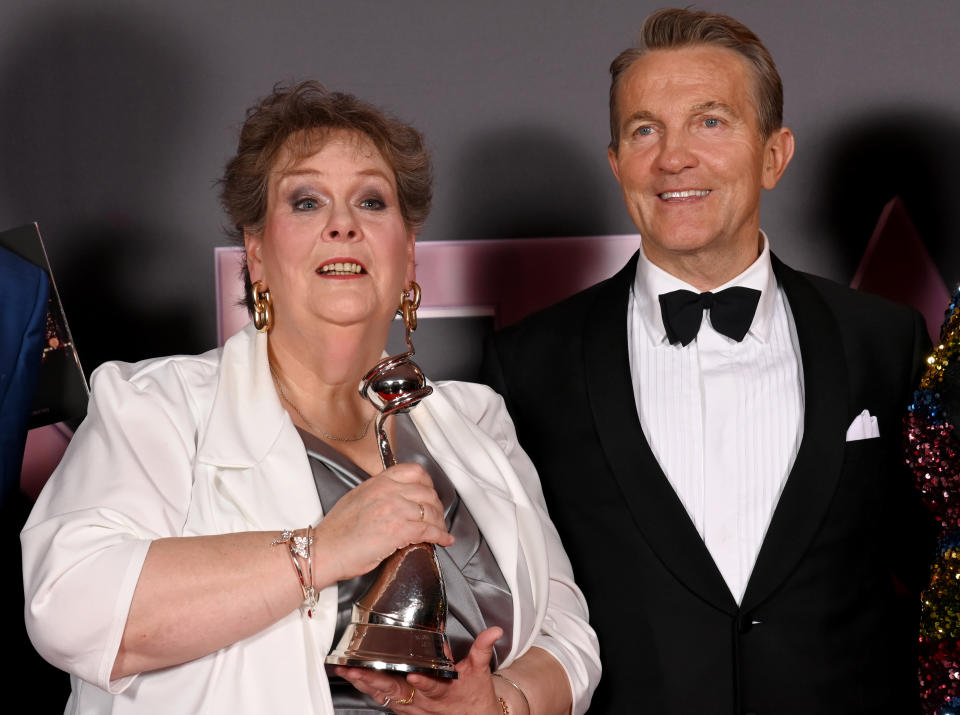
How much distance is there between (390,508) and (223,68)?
67.5 inches

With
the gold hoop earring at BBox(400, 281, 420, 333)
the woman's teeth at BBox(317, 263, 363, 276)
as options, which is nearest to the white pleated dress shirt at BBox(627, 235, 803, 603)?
the gold hoop earring at BBox(400, 281, 420, 333)

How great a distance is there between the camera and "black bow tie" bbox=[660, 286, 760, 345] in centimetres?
236

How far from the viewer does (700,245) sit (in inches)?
93.9

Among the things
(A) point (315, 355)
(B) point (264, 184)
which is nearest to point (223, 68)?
(B) point (264, 184)

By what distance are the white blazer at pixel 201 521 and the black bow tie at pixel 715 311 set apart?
0.50 m

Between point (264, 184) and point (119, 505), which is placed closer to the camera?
point (119, 505)

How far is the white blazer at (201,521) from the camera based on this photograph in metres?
1.68

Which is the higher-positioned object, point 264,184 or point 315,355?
point 264,184

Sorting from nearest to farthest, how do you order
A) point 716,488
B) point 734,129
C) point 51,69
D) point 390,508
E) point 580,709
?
point 390,508
point 580,709
point 716,488
point 734,129
point 51,69

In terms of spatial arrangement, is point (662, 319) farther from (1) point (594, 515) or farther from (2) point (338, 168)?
(2) point (338, 168)

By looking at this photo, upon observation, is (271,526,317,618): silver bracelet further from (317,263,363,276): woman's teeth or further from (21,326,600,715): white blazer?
(317,263,363,276): woman's teeth

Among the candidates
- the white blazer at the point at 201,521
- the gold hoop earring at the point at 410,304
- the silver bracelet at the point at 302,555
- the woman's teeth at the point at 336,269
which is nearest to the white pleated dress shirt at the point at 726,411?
the white blazer at the point at 201,521

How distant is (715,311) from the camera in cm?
237

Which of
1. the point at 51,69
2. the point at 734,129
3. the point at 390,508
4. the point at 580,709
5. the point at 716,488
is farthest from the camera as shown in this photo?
the point at 51,69
